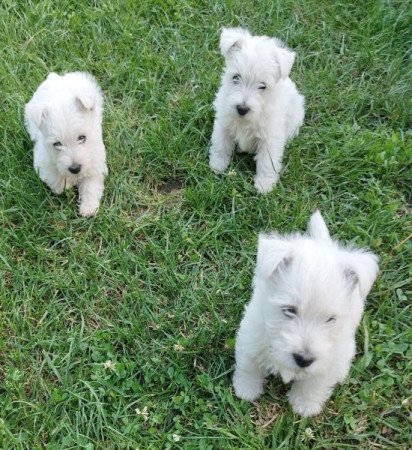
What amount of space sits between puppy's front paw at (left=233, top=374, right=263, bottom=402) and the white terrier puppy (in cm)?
172

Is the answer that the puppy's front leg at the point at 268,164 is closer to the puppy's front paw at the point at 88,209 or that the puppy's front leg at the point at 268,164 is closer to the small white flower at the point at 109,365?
the puppy's front paw at the point at 88,209

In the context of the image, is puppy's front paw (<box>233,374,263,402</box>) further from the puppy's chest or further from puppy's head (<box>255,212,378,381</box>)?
the puppy's chest

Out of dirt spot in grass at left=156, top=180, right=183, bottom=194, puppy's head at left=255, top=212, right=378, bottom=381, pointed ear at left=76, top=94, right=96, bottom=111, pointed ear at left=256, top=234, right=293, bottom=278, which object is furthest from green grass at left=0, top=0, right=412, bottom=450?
pointed ear at left=256, top=234, right=293, bottom=278

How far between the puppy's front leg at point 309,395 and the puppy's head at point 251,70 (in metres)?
2.16

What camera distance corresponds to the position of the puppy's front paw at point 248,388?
3908 mm

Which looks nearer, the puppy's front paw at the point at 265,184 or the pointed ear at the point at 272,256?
the pointed ear at the point at 272,256

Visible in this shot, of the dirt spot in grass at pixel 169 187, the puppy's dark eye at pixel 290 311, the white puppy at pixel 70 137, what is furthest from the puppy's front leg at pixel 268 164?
the puppy's dark eye at pixel 290 311

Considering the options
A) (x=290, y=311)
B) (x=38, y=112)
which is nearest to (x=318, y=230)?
(x=290, y=311)

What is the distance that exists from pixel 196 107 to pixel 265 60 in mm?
1130

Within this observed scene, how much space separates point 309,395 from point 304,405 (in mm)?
114

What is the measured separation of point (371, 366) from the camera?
413 cm

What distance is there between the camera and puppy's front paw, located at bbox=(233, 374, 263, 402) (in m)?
3.91

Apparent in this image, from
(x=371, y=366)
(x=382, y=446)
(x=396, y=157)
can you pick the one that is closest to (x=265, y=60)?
(x=396, y=157)

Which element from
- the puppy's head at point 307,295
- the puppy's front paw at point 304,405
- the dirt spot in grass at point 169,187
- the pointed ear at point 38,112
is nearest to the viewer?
the puppy's head at point 307,295
